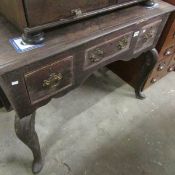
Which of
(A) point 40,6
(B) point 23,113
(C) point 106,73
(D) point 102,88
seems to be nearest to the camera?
(A) point 40,6

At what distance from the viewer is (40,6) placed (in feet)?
1.99

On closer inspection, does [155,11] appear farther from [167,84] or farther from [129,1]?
[167,84]

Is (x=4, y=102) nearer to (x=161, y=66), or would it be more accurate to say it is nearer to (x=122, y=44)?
(x=122, y=44)

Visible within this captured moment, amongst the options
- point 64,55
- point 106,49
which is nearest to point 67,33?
point 64,55

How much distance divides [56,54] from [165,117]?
3.60ft

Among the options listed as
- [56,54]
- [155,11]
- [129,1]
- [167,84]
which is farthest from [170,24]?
[56,54]

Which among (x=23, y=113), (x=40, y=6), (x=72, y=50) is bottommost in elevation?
(x=23, y=113)

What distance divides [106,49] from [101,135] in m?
0.66

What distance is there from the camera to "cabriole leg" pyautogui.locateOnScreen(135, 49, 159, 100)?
46.4 inches

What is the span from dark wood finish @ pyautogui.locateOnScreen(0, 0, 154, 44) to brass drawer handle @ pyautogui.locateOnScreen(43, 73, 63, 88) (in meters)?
0.14

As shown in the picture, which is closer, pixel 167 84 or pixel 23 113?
pixel 23 113

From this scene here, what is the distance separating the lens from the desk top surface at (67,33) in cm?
60

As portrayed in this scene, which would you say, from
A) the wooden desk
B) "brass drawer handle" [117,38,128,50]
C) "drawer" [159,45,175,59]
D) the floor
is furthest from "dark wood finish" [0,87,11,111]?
"drawer" [159,45,175,59]

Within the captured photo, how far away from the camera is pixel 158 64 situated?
55.1 inches
